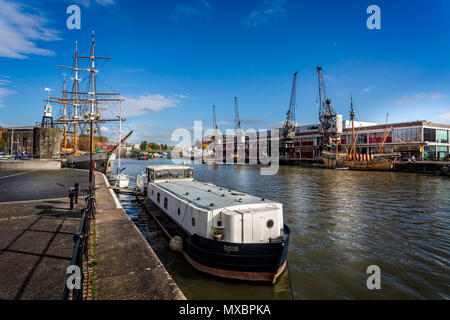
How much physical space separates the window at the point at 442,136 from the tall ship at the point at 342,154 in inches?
524

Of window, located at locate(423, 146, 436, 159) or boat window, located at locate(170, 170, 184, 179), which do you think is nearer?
boat window, located at locate(170, 170, 184, 179)

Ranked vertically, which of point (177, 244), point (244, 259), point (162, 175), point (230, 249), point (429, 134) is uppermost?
point (429, 134)

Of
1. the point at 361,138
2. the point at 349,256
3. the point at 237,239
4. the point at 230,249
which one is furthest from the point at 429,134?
the point at 230,249

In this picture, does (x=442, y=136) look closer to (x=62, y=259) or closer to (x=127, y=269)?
(x=127, y=269)

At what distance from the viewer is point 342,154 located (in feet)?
243

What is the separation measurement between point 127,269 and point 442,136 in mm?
96995

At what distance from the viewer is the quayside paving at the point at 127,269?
5.66m

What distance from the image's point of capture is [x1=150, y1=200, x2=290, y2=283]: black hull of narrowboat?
8.24m

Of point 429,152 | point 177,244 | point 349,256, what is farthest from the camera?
point 429,152

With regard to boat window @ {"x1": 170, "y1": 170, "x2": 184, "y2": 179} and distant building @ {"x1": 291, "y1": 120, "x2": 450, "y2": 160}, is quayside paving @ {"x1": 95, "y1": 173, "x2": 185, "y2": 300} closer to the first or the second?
boat window @ {"x1": 170, "y1": 170, "x2": 184, "y2": 179}

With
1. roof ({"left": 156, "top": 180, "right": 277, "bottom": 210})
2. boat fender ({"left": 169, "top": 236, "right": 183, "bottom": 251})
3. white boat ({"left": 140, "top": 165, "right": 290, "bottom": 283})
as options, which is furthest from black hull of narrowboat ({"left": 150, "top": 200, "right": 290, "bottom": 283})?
boat fender ({"left": 169, "top": 236, "right": 183, "bottom": 251})

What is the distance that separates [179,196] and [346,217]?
1325cm

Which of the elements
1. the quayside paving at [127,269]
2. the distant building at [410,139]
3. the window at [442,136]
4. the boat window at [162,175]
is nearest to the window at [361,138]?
the distant building at [410,139]

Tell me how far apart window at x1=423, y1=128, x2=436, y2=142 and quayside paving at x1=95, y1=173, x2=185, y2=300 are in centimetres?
8737
